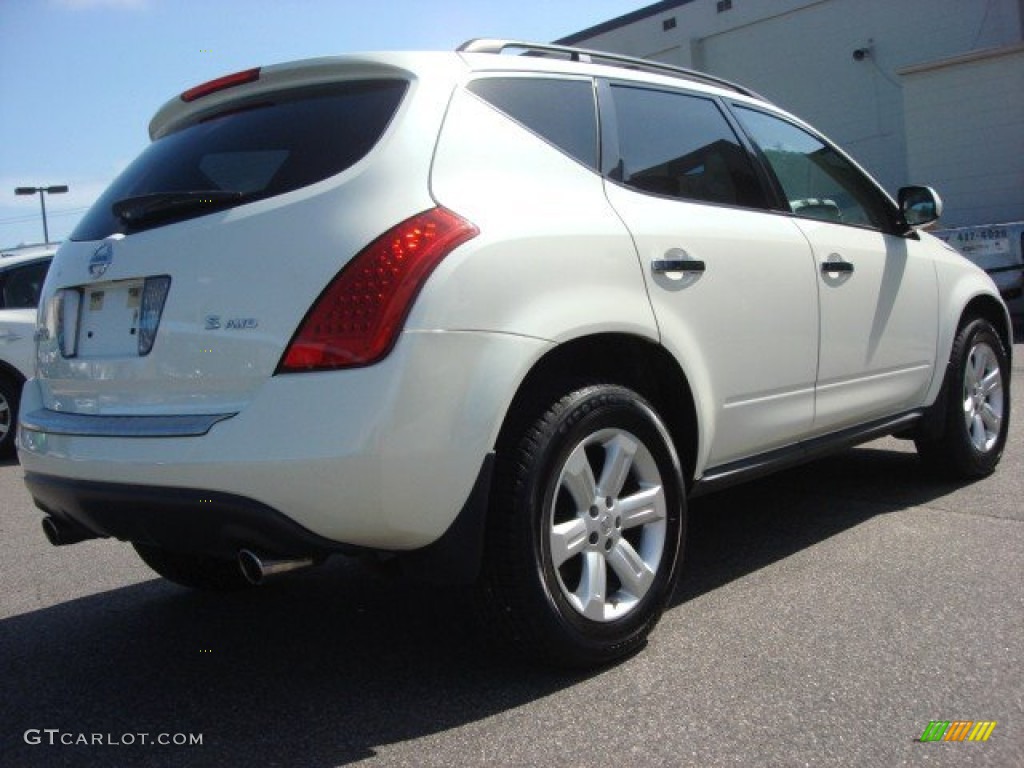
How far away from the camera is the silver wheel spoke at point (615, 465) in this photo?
3010mm

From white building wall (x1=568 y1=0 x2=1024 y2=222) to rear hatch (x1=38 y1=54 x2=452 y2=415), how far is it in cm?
1835

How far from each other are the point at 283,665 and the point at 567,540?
102cm

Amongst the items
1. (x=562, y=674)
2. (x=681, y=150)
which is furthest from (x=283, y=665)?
(x=681, y=150)

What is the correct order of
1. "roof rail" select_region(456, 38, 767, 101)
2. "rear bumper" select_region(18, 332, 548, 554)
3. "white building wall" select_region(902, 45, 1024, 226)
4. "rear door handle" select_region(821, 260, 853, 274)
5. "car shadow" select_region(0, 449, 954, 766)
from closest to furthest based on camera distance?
1. "rear bumper" select_region(18, 332, 548, 554)
2. "car shadow" select_region(0, 449, 954, 766)
3. "roof rail" select_region(456, 38, 767, 101)
4. "rear door handle" select_region(821, 260, 853, 274)
5. "white building wall" select_region(902, 45, 1024, 226)

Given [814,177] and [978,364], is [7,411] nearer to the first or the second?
[814,177]

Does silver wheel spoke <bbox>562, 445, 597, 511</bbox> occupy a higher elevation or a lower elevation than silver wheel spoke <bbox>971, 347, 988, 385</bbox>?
higher

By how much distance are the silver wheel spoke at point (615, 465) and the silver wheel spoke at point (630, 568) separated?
0.16m

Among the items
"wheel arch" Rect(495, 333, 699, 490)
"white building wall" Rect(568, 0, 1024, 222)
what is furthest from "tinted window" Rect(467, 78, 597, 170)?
"white building wall" Rect(568, 0, 1024, 222)

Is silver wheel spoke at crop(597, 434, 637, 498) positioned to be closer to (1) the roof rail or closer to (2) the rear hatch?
(2) the rear hatch

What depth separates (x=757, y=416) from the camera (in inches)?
142

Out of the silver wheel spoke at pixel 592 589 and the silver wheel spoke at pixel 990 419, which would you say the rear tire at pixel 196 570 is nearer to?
the silver wheel spoke at pixel 592 589

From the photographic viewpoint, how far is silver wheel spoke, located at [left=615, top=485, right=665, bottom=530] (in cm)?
306

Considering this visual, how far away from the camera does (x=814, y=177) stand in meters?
4.36

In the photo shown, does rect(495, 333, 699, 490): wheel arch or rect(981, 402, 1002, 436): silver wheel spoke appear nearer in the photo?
rect(495, 333, 699, 490): wheel arch
